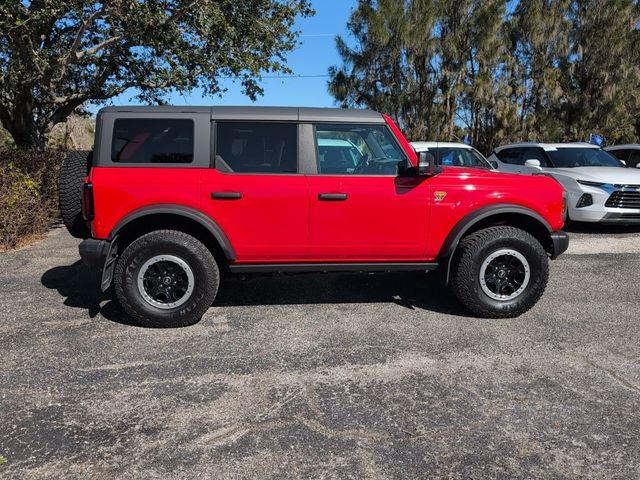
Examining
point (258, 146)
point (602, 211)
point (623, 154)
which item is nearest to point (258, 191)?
point (258, 146)

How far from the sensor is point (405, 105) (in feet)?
65.9

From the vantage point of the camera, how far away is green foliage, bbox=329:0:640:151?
18.6m

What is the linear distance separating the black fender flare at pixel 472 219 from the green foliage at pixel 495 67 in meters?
15.6

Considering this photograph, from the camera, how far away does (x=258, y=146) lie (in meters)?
4.38

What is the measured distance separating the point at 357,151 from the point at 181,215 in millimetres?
1601

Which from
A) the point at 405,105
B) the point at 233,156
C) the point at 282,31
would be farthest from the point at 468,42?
the point at 233,156

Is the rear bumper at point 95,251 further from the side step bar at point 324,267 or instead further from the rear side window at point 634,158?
the rear side window at point 634,158

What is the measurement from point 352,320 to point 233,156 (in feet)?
5.76

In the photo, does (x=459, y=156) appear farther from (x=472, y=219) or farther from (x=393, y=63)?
(x=393, y=63)

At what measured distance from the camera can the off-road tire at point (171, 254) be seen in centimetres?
420

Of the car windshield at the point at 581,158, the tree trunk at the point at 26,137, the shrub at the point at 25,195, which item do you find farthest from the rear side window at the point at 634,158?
the tree trunk at the point at 26,137

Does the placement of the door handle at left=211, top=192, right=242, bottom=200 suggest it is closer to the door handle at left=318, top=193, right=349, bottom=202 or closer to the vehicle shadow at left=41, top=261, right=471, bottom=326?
the door handle at left=318, top=193, right=349, bottom=202

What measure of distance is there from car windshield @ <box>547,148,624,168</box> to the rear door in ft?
24.1

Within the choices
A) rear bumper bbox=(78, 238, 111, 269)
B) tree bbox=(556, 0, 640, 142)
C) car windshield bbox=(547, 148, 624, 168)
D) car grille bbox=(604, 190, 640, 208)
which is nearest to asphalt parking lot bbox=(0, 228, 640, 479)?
rear bumper bbox=(78, 238, 111, 269)
